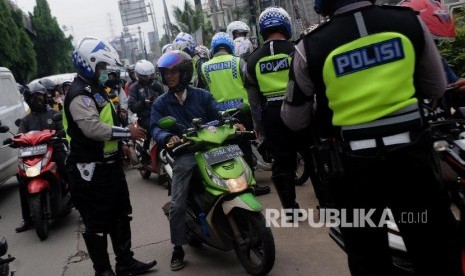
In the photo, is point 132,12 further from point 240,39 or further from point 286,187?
point 286,187

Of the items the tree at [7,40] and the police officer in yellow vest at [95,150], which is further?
the tree at [7,40]

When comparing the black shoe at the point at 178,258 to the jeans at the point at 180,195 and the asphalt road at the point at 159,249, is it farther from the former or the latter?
the jeans at the point at 180,195

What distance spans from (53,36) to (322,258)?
34485mm

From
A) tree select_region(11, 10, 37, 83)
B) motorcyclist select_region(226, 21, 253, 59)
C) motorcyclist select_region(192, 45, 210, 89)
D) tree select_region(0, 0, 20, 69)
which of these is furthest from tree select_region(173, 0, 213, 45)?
motorcyclist select_region(226, 21, 253, 59)

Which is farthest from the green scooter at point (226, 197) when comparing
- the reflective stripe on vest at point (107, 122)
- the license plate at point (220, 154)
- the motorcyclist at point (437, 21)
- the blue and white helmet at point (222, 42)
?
the blue and white helmet at point (222, 42)

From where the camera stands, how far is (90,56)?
12.3ft

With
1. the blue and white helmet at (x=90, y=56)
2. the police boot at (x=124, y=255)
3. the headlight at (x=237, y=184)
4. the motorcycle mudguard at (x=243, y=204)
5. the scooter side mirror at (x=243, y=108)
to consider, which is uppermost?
the blue and white helmet at (x=90, y=56)

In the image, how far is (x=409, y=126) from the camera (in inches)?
84.1

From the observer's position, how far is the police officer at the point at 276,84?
4.40m

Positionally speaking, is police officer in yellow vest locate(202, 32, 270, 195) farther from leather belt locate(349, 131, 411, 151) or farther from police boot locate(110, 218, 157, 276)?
leather belt locate(349, 131, 411, 151)

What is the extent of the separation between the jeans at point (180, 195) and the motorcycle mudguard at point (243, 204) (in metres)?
0.45

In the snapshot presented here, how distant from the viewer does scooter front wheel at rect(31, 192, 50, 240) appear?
5348 millimetres

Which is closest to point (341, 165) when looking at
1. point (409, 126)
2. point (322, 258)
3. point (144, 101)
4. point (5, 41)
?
point (409, 126)

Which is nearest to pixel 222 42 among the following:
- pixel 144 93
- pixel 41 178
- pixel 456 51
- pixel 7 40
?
pixel 144 93
